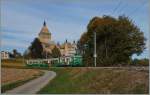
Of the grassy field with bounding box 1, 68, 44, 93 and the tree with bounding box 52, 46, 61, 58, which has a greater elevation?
the tree with bounding box 52, 46, 61, 58

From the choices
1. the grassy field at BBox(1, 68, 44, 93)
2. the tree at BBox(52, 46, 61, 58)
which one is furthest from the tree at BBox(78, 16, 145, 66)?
the tree at BBox(52, 46, 61, 58)

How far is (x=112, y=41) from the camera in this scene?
2408 inches

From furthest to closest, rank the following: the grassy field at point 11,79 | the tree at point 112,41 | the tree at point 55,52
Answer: the tree at point 55,52 < the tree at point 112,41 < the grassy field at point 11,79

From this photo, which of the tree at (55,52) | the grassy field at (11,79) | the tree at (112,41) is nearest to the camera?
the grassy field at (11,79)

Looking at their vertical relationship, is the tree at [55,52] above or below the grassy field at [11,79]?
above

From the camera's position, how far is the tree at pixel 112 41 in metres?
59.2

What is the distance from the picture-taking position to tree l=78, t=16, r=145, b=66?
59.2 meters

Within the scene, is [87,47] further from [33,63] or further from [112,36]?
[33,63]

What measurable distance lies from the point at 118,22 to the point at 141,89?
49.7m

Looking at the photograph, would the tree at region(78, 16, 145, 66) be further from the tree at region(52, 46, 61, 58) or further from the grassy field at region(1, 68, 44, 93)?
the tree at region(52, 46, 61, 58)

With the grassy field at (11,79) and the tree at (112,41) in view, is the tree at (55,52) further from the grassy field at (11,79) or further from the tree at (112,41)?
the grassy field at (11,79)

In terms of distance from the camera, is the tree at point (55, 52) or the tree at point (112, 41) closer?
the tree at point (112, 41)

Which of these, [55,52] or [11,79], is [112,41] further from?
[55,52]

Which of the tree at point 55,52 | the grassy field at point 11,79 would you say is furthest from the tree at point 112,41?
the tree at point 55,52
